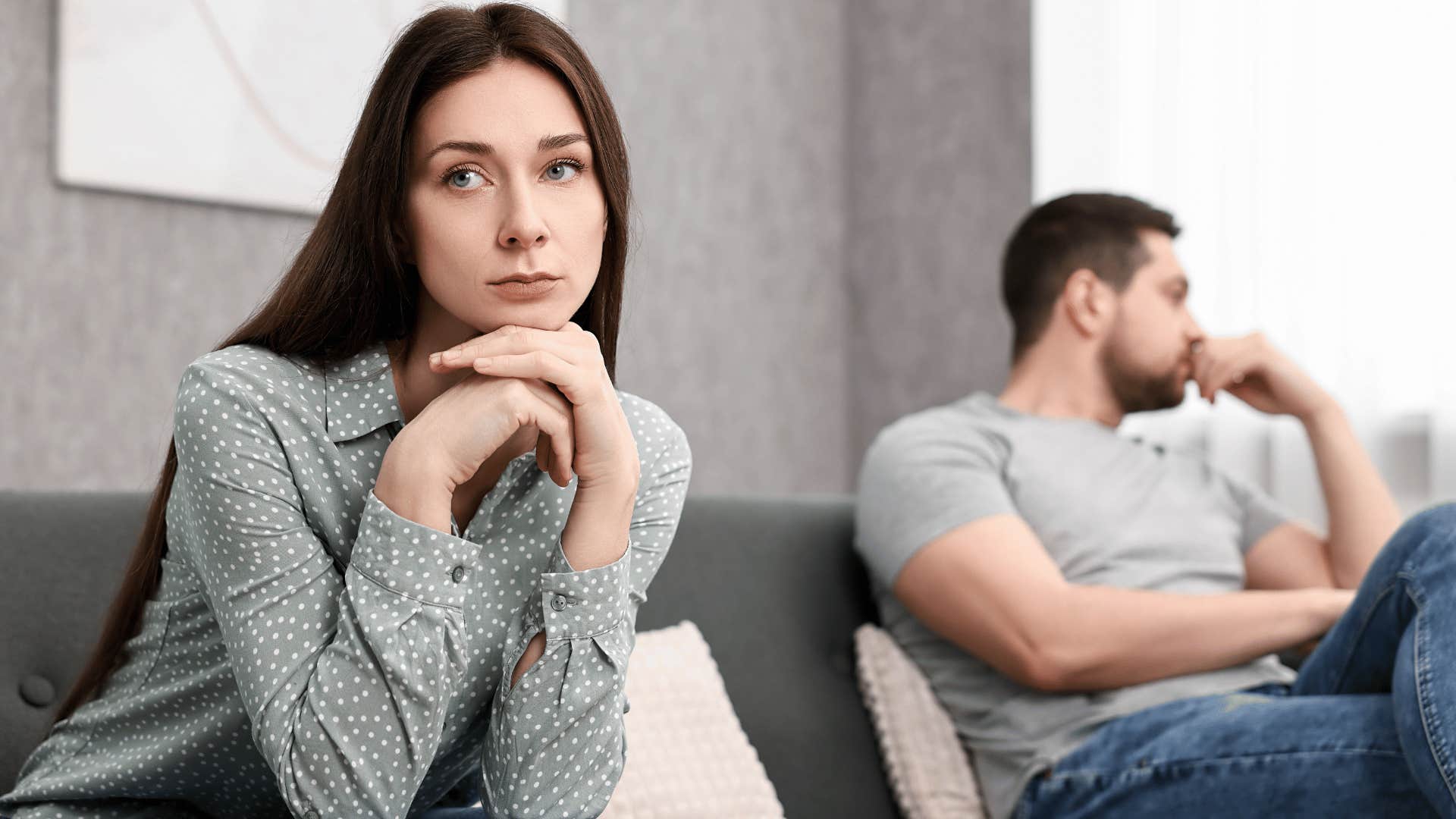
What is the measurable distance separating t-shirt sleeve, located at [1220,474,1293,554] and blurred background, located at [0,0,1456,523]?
0.54m

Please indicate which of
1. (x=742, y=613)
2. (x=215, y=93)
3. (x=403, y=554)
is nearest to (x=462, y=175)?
(x=403, y=554)

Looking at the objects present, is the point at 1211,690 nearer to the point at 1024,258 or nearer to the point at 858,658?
the point at 858,658

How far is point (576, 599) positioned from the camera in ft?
3.19

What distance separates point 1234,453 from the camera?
2596mm

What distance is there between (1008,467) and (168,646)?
1.12 meters

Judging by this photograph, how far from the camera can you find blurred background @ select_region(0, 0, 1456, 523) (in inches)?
82.2

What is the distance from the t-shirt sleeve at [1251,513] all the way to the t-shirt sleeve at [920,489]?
45 centimetres

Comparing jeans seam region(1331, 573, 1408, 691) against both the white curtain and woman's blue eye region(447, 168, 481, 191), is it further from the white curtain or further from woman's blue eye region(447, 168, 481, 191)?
woman's blue eye region(447, 168, 481, 191)

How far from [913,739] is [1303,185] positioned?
151 centimetres

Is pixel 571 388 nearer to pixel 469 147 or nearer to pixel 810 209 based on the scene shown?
pixel 469 147

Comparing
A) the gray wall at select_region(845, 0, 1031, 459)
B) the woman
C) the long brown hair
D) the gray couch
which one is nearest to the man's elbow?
the gray couch

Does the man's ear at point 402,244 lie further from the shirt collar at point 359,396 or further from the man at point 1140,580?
the man at point 1140,580

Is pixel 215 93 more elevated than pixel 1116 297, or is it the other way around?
pixel 215 93

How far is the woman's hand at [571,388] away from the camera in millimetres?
944
